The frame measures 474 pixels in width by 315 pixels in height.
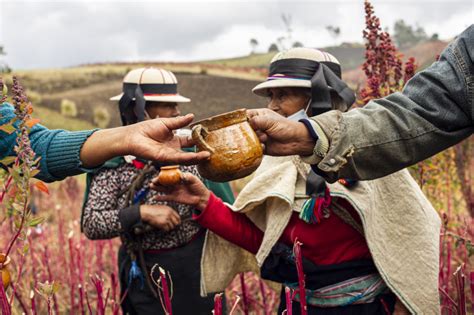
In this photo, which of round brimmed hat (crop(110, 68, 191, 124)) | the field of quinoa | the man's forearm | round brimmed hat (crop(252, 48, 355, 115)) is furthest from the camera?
round brimmed hat (crop(110, 68, 191, 124))

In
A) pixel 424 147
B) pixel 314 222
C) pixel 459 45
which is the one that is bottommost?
pixel 314 222

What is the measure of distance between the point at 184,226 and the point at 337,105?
1022mm

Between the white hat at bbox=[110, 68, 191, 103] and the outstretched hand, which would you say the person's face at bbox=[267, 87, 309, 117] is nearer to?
the outstretched hand

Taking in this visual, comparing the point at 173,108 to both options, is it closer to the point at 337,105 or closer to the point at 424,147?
the point at 337,105

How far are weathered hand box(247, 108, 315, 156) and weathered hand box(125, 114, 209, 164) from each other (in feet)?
0.72

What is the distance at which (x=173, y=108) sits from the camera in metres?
2.94

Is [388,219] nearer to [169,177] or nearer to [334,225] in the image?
[334,225]

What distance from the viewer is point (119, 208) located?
8.89 ft

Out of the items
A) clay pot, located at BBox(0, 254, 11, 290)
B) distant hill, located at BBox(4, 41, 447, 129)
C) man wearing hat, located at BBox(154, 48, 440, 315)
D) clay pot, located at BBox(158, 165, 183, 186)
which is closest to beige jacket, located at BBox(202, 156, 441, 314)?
man wearing hat, located at BBox(154, 48, 440, 315)

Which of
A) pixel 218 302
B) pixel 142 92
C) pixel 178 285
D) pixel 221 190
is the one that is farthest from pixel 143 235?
pixel 218 302

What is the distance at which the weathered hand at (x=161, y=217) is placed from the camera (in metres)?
2.55

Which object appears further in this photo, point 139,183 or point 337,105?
point 139,183

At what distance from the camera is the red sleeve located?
88.5 inches

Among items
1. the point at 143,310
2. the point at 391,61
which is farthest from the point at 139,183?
the point at 391,61
